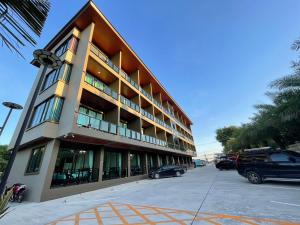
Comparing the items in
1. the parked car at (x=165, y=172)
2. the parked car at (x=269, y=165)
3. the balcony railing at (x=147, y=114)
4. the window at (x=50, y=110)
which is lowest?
the parked car at (x=269, y=165)

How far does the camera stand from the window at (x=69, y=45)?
49.9ft

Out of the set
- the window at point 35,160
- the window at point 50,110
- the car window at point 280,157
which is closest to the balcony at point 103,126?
the window at point 50,110

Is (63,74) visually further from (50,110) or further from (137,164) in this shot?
(137,164)

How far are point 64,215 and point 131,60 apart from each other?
18627 millimetres

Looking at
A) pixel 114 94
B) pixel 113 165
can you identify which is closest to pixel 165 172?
pixel 113 165

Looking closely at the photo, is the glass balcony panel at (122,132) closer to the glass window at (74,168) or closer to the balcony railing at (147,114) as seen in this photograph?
the glass window at (74,168)

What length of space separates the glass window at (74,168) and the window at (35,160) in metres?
1.17

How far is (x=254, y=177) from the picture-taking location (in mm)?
10922

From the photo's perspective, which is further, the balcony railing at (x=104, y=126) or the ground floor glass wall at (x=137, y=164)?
the ground floor glass wall at (x=137, y=164)

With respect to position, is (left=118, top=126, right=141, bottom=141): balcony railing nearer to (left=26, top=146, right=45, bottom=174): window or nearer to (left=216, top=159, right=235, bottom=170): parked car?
(left=26, top=146, right=45, bottom=174): window

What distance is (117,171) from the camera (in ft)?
55.8

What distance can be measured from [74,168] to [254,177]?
13.5 m

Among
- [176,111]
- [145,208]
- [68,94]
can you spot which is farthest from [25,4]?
[176,111]

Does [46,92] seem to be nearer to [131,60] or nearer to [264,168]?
[131,60]
